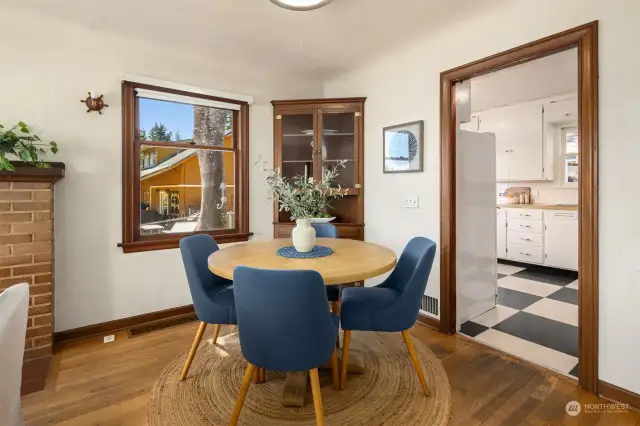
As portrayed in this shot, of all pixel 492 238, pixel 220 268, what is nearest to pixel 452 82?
pixel 492 238

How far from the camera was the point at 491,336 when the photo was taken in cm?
266

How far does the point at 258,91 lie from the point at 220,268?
2346mm

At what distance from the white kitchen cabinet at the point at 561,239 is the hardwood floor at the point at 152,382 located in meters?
2.84

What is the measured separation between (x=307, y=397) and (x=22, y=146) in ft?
8.01

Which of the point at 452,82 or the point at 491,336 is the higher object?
the point at 452,82

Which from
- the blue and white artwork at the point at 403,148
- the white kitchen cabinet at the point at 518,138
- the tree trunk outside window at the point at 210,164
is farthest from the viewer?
the white kitchen cabinet at the point at 518,138

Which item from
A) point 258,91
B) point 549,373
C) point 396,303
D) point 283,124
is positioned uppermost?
point 258,91

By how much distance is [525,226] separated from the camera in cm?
480

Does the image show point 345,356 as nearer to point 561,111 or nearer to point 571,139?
point 561,111

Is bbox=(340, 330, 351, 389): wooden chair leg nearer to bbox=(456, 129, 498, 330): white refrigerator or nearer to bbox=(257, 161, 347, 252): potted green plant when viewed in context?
bbox=(257, 161, 347, 252): potted green plant

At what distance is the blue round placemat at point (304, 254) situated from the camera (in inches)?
77.9

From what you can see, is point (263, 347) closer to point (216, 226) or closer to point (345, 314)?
point (345, 314)

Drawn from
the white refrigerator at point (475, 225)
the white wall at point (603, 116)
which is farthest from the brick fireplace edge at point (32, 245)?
the white refrigerator at point (475, 225)

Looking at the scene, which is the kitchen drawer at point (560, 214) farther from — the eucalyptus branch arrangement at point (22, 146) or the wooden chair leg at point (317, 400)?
the eucalyptus branch arrangement at point (22, 146)
